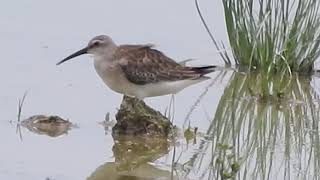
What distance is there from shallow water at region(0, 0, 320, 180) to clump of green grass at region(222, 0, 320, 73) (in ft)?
0.68

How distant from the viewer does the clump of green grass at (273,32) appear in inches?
454

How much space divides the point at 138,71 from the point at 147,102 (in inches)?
28.5

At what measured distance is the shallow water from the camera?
8.22m

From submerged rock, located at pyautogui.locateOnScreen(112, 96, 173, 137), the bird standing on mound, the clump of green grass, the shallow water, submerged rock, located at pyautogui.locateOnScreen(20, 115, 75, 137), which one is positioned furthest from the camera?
the clump of green grass

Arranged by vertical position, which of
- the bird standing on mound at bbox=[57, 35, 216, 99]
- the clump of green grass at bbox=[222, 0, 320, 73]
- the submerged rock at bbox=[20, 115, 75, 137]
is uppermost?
the clump of green grass at bbox=[222, 0, 320, 73]

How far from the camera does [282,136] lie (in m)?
9.33

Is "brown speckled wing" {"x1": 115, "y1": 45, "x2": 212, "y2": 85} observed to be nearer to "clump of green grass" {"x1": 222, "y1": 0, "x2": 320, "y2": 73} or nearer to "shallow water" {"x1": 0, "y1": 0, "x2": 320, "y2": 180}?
"shallow water" {"x1": 0, "y1": 0, "x2": 320, "y2": 180}

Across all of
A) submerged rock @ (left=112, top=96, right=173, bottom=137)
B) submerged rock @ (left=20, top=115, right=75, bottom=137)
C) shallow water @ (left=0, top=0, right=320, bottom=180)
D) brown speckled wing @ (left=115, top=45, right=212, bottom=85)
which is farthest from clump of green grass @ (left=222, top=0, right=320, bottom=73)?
submerged rock @ (left=20, top=115, right=75, bottom=137)

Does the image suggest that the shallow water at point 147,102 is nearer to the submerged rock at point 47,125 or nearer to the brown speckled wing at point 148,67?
the submerged rock at point 47,125

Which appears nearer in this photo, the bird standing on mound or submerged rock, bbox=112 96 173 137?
submerged rock, bbox=112 96 173 137

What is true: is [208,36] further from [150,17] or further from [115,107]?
[115,107]

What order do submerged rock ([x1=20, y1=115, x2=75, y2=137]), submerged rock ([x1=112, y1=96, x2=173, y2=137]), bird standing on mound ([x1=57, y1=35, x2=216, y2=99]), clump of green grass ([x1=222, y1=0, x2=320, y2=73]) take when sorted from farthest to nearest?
clump of green grass ([x1=222, y1=0, x2=320, y2=73]), bird standing on mound ([x1=57, y1=35, x2=216, y2=99]), submerged rock ([x1=112, y1=96, x2=173, y2=137]), submerged rock ([x1=20, y1=115, x2=75, y2=137])

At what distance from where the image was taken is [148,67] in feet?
31.7

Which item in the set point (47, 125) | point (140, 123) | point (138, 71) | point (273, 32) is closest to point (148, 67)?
point (138, 71)
